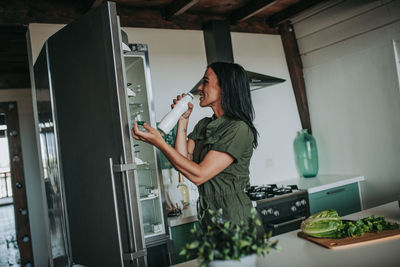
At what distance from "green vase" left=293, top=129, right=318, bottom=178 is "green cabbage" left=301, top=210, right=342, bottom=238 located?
2442mm

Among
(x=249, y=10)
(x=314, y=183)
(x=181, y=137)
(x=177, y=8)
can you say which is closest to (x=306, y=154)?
(x=314, y=183)

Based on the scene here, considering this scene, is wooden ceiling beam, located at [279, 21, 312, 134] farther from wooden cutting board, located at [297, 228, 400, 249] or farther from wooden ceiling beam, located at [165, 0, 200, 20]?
wooden cutting board, located at [297, 228, 400, 249]

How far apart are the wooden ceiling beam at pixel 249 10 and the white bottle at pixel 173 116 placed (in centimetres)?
192

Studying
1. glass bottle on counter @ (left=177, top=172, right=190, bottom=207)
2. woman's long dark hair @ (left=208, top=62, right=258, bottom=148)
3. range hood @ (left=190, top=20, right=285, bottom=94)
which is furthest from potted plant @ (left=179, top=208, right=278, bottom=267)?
range hood @ (left=190, top=20, right=285, bottom=94)

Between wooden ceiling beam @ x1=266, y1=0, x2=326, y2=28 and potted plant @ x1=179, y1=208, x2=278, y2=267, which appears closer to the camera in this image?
potted plant @ x1=179, y1=208, x2=278, y2=267

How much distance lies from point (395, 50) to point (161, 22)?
211 centimetres

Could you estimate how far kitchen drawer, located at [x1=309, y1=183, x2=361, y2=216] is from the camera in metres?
3.22

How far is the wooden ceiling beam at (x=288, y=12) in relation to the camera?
3.57 meters

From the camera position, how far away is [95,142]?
177 cm

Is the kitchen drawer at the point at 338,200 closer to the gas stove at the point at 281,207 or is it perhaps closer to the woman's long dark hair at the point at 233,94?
the gas stove at the point at 281,207

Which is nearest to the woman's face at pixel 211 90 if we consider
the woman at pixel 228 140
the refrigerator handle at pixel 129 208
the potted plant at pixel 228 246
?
the woman at pixel 228 140

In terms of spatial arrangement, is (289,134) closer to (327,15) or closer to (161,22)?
(327,15)

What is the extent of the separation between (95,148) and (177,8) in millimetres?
1862

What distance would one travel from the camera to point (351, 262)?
4.06 ft
